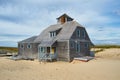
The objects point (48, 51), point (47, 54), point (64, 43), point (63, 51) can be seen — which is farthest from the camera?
point (48, 51)

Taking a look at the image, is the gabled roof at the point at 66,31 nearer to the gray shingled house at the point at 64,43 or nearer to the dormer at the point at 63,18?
the gray shingled house at the point at 64,43

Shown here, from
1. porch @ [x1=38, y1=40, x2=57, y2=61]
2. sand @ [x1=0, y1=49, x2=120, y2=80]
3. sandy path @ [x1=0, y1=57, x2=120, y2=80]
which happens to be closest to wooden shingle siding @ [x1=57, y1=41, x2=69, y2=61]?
porch @ [x1=38, y1=40, x2=57, y2=61]

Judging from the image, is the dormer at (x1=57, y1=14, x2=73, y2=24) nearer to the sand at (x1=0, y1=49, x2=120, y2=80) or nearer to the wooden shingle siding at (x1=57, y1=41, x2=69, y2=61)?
the wooden shingle siding at (x1=57, y1=41, x2=69, y2=61)

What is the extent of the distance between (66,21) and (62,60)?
9797mm

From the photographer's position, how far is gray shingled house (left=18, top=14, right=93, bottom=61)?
33.9m

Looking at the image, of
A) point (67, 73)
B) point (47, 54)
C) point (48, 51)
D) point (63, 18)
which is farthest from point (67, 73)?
point (63, 18)

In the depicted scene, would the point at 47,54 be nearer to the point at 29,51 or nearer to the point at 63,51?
the point at 63,51

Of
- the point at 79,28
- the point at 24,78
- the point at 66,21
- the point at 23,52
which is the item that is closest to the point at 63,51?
the point at 79,28

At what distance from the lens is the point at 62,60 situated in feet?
113

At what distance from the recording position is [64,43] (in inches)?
1341

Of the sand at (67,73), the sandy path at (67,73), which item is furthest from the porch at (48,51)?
the sandy path at (67,73)

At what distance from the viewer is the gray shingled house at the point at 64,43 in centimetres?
3391

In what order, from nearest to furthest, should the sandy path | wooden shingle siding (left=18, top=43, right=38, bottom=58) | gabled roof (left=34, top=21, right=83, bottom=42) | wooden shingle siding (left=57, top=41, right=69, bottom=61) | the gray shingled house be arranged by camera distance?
1. the sandy path
2. wooden shingle siding (left=57, top=41, right=69, bottom=61)
3. the gray shingled house
4. gabled roof (left=34, top=21, right=83, bottom=42)
5. wooden shingle siding (left=18, top=43, right=38, bottom=58)

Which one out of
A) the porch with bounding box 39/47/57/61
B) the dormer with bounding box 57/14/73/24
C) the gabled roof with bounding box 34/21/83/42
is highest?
the dormer with bounding box 57/14/73/24
